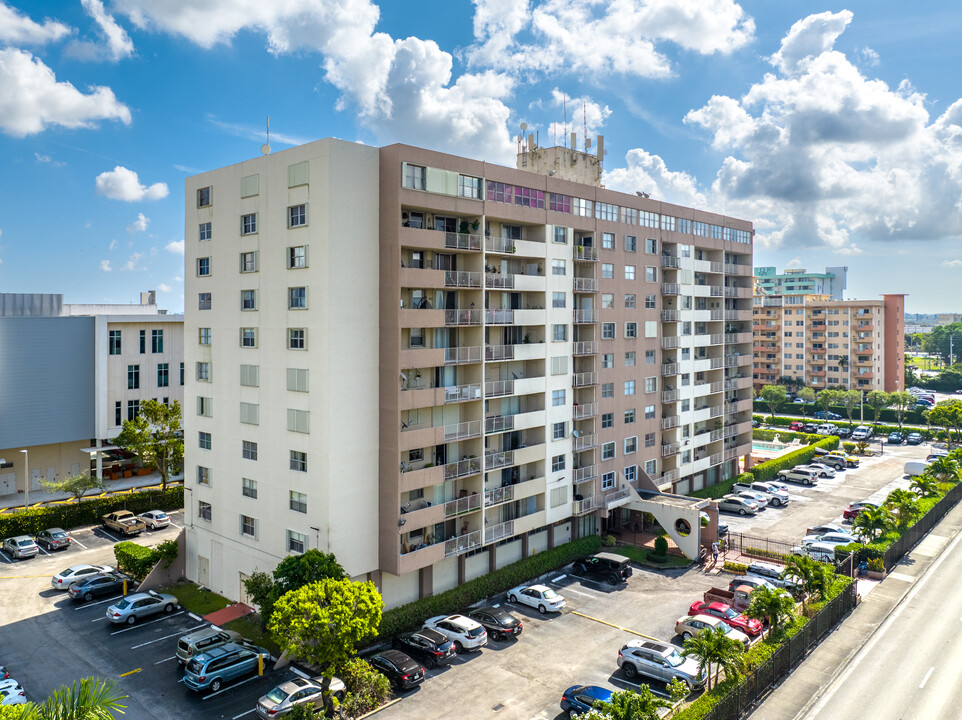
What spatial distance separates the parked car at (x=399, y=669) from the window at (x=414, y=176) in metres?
27.9

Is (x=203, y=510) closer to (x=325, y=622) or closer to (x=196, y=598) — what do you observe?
(x=196, y=598)

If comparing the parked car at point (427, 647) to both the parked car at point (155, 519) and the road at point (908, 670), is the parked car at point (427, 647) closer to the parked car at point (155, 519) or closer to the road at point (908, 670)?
the road at point (908, 670)

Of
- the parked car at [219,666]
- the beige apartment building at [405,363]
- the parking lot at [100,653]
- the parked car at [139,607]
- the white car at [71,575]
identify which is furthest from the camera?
the white car at [71,575]

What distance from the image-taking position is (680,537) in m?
56.3

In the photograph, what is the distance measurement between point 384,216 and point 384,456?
15.2m

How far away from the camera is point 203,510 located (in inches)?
1937

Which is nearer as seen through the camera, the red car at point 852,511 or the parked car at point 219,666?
the parked car at point 219,666

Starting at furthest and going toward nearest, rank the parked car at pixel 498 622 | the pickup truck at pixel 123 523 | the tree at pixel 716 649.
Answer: the pickup truck at pixel 123 523 → the parked car at pixel 498 622 → the tree at pixel 716 649

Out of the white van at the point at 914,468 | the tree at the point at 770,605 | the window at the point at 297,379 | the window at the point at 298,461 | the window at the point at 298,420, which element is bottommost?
the white van at the point at 914,468

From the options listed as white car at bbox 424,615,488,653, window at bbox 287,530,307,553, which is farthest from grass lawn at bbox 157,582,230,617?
white car at bbox 424,615,488,653

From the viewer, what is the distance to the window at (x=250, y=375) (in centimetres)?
4438

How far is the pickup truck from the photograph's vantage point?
202 ft

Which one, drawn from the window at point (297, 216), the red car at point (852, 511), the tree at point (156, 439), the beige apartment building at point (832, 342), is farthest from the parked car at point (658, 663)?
the beige apartment building at point (832, 342)

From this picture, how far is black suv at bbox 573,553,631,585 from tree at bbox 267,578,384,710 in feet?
79.0
